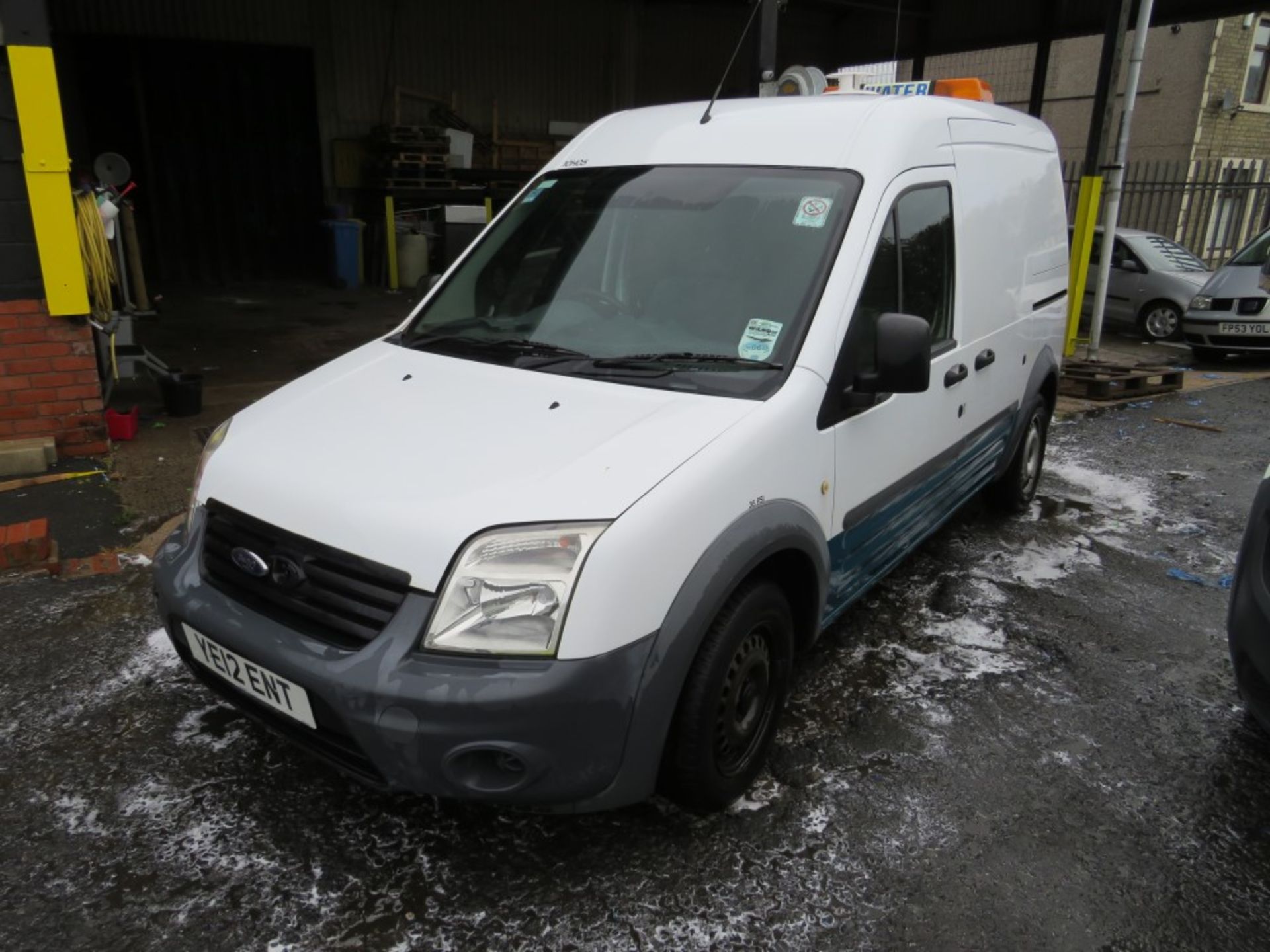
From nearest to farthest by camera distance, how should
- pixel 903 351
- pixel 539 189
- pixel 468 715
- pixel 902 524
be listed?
pixel 468 715 < pixel 903 351 < pixel 902 524 < pixel 539 189

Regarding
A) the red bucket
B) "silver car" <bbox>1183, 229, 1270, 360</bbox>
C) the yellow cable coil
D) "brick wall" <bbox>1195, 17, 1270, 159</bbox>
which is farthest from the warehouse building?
"brick wall" <bbox>1195, 17, 1270, 159</bbox>

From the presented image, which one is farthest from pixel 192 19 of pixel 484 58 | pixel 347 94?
pixel 484 58

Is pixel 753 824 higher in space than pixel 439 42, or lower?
lower

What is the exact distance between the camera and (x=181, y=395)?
607 centimetres

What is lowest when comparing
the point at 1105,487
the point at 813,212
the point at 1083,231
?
the point at 1105,487

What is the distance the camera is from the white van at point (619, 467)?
2.05 metres

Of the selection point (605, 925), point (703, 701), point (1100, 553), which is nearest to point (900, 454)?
point (703, 701)

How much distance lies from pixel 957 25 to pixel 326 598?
15.0 meters

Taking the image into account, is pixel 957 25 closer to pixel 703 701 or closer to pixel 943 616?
pixel 943 616

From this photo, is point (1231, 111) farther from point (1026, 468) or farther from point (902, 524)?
point (902, 524)

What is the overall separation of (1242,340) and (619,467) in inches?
409

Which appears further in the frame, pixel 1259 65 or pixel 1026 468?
pixel 1259 65

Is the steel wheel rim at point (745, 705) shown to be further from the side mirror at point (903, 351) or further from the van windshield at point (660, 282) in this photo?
the side mirror at point (903, 351)

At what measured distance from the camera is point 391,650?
2.06 m
